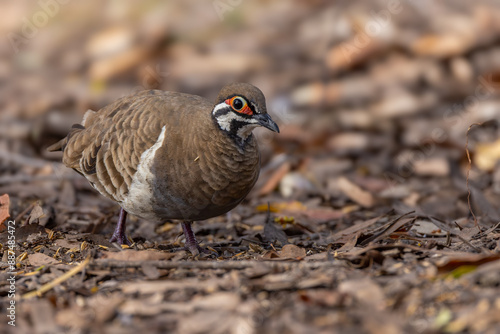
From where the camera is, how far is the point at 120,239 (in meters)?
5.31

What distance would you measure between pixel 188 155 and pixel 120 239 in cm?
117

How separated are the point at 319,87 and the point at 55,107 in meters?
3.45

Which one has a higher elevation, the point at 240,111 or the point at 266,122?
the point at 240,111

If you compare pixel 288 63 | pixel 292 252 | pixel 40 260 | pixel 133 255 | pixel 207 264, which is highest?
pixel 288 63

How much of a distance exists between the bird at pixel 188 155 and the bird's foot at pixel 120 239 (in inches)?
17.8

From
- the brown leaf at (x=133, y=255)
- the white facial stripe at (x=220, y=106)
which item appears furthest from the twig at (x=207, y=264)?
the white facial stripe at (x=220, y=106)

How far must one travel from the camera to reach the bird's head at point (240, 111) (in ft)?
14.7

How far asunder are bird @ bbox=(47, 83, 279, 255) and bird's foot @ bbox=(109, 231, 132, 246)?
45 centimetres

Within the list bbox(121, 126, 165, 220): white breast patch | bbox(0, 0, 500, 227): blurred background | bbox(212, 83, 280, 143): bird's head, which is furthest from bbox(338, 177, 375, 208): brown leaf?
bbox(121, 126, 165, 220): white breast patch

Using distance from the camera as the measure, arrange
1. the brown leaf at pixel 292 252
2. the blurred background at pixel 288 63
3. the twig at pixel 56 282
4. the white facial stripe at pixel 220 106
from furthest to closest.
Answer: the blurred background at pixel 288 63 → the white facial stripe at pixel 220 106 → the brown leaf at pixel 292 252 → the twig at pixel 56 282

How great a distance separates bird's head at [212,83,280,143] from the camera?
176 inches

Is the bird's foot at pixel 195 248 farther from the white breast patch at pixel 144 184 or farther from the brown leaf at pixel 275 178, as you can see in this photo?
the brown leaf at pixel 275 178

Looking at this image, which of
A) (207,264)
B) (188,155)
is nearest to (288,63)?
(188,155)

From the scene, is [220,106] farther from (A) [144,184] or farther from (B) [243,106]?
(A) [144,184]
